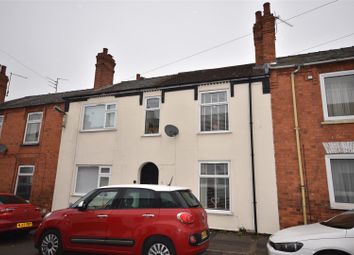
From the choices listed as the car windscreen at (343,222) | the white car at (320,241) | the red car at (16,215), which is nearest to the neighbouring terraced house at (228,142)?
the car windscreen at (343,222)

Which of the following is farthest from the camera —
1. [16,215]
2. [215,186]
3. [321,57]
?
[321,57]

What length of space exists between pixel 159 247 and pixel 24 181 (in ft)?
35.7

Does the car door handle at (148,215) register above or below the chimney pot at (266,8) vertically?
below

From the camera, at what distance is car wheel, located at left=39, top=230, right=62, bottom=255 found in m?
5.65

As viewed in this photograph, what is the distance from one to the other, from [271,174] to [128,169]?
571 centimetres

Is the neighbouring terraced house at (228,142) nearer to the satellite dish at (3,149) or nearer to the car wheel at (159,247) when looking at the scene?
the satellite dish at (3,149)

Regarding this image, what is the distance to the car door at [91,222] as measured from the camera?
5.39 metres

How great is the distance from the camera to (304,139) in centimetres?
822

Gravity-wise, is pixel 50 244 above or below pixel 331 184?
below

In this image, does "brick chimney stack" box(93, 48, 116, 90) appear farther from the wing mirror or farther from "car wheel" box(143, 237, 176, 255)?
"car wheel" box(143, 237, 176, 255)

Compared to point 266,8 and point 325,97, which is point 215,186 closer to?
→ point 325,97

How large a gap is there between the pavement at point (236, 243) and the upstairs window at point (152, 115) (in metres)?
4.78

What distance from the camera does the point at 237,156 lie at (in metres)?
8.91

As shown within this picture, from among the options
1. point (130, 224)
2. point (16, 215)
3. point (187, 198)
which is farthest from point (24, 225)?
point (187, 198)
